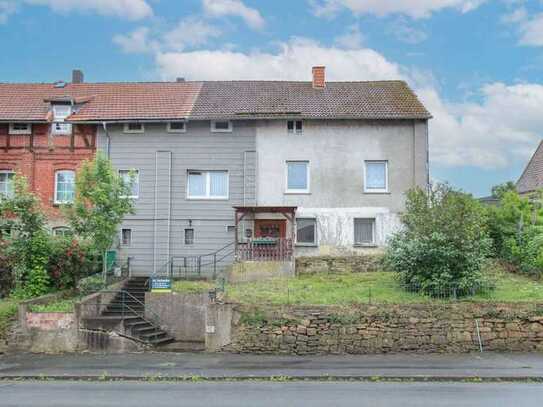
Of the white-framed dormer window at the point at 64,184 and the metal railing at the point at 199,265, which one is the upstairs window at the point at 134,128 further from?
the metal railing at the point at 199,265

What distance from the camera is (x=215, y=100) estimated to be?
32531mm

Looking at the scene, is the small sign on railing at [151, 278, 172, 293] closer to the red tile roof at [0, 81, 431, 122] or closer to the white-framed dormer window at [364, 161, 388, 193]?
the red tile roof at [0, 81, 431, 122]

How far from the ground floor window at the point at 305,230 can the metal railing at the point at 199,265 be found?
11.0ft

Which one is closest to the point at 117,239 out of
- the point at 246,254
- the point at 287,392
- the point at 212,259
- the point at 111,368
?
the point at 212,259

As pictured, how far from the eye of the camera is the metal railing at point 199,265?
29.9m

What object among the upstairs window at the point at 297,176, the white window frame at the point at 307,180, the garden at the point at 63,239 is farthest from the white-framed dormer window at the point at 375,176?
the garden at the point at 63,239

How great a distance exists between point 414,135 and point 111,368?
64.1 feet

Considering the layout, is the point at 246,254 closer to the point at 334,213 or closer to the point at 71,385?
the point at 334,213

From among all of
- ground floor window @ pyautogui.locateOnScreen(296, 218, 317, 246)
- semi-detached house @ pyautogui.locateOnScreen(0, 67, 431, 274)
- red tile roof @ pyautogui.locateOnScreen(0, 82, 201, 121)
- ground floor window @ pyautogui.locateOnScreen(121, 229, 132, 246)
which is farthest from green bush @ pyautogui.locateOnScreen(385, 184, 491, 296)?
ground floor window @ pyautogui.locateOnScreen(121, 229, 132, 246)

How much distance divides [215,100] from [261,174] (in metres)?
4.93

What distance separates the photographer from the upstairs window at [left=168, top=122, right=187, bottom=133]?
31.2 metres

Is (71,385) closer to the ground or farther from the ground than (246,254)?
closer to the ground

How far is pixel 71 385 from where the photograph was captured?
14836mm

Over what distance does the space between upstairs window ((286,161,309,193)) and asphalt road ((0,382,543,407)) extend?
56.0 ft
